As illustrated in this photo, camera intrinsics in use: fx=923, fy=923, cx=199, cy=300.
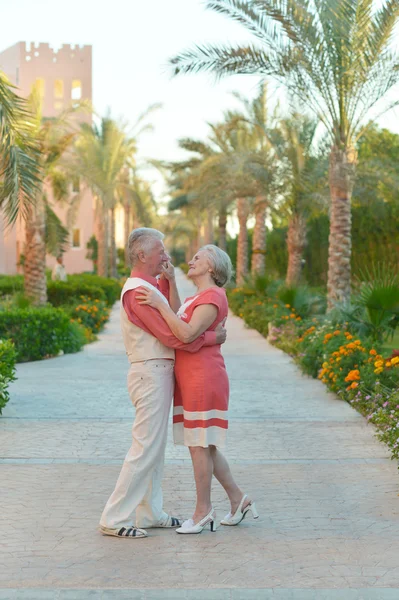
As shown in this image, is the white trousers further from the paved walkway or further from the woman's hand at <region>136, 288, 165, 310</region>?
the woman's hand at <region>136, 288, 165, 310</region>

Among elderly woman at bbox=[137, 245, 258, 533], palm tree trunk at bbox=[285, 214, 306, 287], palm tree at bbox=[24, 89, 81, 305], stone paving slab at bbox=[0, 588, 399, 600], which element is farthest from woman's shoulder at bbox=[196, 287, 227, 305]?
palm tree trunk at bbox=[285, 214, 306, 287]

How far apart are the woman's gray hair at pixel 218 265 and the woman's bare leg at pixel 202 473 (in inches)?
37.8

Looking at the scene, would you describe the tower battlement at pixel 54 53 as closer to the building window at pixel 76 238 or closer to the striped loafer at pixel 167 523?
the building window at pixel 76 238

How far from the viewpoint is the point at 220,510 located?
227 inches

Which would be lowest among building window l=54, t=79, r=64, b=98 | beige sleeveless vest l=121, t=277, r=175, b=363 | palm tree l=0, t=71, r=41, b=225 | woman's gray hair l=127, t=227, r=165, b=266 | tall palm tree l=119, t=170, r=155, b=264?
beige sleeveless vest l=121, t=277, r=175, b=363

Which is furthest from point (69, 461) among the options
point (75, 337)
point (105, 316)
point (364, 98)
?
point (105, 316)

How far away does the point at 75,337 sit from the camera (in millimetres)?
16234

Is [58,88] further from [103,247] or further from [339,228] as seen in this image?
[339,228]

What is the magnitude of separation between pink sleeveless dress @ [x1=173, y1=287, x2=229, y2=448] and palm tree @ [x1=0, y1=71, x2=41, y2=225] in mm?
6575

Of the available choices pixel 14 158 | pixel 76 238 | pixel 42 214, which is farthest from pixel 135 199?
pixel 14 158

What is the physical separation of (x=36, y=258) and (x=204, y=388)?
1481cm

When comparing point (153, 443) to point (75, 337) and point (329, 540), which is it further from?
point (75, 337)

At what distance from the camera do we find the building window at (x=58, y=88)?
200ft

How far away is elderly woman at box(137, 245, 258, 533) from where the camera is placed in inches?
199
